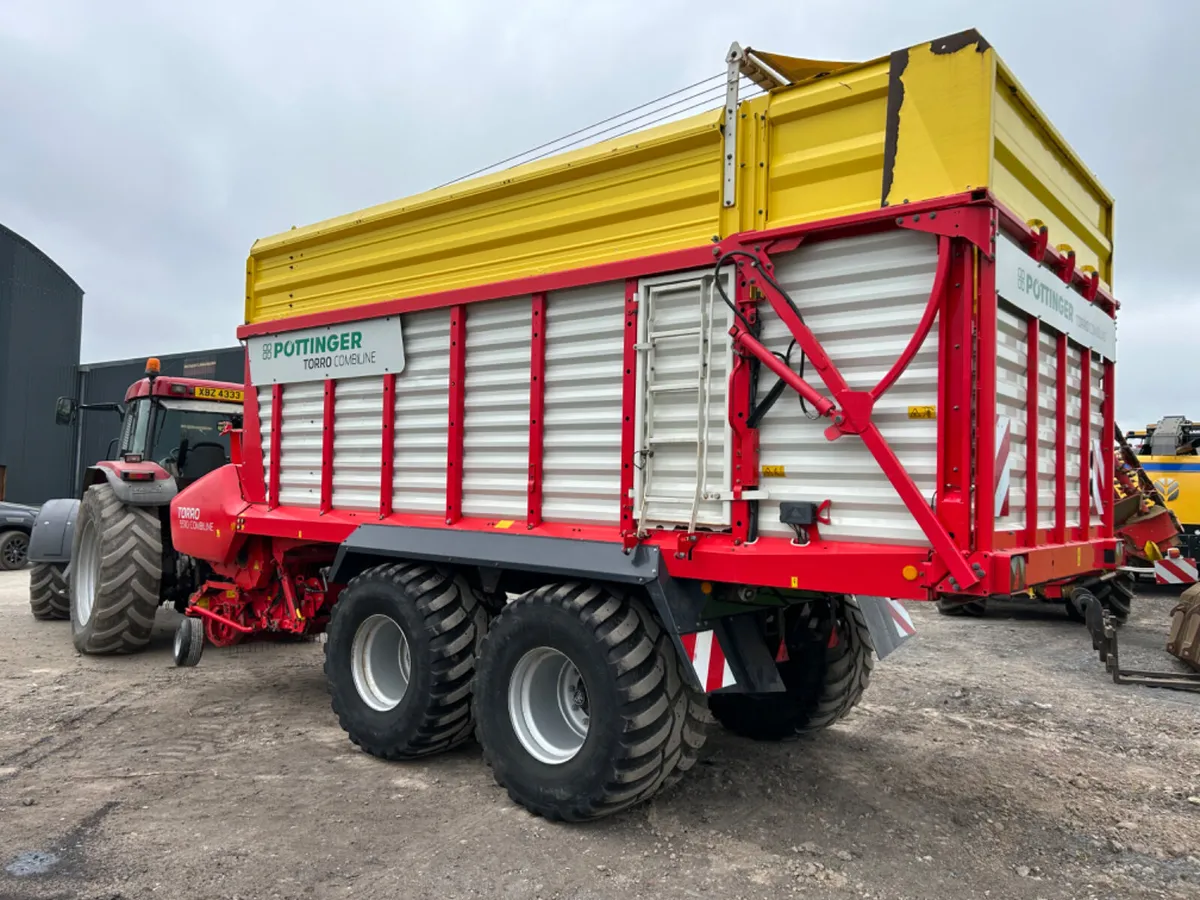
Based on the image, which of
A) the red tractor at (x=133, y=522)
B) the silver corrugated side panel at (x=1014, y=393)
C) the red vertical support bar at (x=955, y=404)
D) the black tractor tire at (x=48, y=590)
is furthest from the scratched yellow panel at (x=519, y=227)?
the black tractor tire at (x=48, y=590)

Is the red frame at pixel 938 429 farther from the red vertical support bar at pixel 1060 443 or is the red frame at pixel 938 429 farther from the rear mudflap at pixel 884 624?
the rear mudflap at pixel 884 624

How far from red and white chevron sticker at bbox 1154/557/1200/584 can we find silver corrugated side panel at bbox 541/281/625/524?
7751 mm

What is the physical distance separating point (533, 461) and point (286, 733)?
2.41 meters

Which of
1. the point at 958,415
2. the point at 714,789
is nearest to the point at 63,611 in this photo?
the point at 714,789

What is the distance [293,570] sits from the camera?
5.91 metres

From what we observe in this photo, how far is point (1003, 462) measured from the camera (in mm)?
3250

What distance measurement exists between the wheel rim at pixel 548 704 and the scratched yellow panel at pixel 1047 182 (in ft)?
8.96

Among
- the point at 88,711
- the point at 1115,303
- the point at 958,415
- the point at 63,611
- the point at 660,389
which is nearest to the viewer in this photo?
the point at 958,415

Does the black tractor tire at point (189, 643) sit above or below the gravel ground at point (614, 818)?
above

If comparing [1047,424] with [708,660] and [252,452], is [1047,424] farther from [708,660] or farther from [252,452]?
[252,452]

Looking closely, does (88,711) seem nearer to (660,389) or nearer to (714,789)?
(714,789)

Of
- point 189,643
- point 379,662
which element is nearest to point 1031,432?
point 379,662

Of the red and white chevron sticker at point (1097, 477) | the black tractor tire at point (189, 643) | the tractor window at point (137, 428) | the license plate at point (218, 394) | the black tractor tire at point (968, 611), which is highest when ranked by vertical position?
the license plate at point (218, 394)

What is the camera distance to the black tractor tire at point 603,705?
3.61 metres
